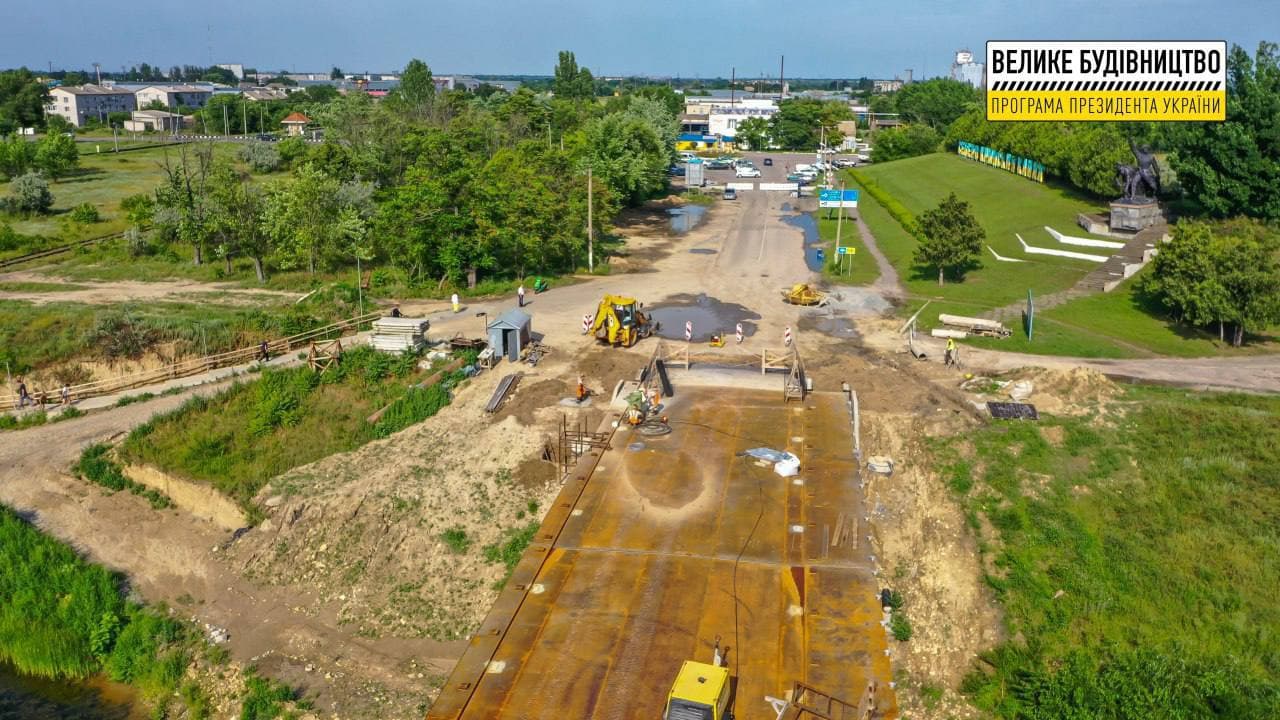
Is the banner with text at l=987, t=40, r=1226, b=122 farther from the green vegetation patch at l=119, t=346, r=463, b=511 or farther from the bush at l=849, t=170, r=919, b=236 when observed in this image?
the green vegetation patch at l=119, t=346, r=463, b=511

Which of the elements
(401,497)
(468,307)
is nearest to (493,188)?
(468,307)

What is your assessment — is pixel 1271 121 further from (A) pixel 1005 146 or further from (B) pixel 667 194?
(B) pixel 667 194

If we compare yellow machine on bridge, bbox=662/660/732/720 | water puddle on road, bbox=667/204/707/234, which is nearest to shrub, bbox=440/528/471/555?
yellow machine on bridge, bbox=662/660/732/720

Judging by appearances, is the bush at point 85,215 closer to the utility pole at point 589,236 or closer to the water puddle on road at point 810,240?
the utility pole at point 589,236

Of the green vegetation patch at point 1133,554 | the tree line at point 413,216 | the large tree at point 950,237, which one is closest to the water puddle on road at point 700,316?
the tree line at point 413,216

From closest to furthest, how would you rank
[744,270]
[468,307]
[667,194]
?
[468,307], [744,270], [667,194]

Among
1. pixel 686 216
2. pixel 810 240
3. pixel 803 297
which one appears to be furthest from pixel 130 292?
pixel 686 216
